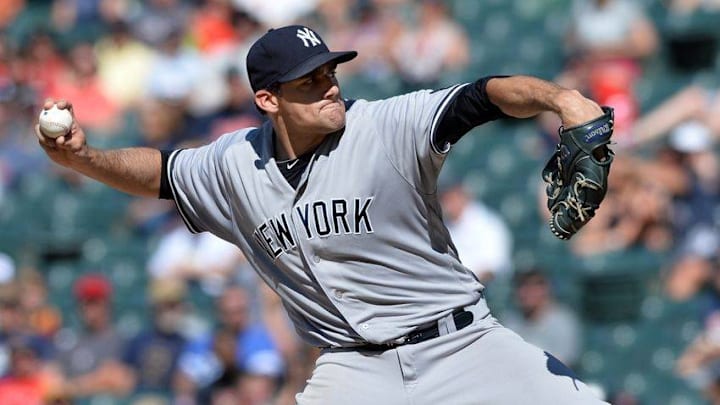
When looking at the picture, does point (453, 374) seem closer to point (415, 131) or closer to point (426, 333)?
point (426, 333)

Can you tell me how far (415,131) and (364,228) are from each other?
0.35m

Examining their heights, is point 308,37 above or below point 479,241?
above

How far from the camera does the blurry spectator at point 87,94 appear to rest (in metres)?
11.1

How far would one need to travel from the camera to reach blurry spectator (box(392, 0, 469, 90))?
10289 mm

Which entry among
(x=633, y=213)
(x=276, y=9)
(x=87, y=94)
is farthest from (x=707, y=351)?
(x=87, y=94)

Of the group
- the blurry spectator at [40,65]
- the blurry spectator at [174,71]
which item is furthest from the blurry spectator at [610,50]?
the blurry spectator at [40,65]

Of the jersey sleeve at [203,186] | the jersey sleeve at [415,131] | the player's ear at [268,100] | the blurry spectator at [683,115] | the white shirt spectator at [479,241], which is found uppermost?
the player's ear at [268,100]

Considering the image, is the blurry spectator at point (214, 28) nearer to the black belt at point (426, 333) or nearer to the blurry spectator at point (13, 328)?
the blurry spectator at point (13, 328)

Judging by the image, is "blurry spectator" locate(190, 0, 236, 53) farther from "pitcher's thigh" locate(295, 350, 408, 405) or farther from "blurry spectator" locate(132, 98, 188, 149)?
"pitcher's thigh" locate(295, 350, 408, 405)

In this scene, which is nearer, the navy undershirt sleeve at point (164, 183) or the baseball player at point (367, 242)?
the baseball player at point (367, 242)

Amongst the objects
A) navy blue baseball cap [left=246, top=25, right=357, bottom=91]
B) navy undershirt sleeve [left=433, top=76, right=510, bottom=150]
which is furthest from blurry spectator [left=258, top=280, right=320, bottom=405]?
navy undershirt sleeve [left=433, top=76, right=510, bottom=150]

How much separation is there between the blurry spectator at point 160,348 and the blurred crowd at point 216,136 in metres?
0.01

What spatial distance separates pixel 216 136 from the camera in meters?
9.82

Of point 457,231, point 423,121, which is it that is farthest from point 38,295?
point 423,121
